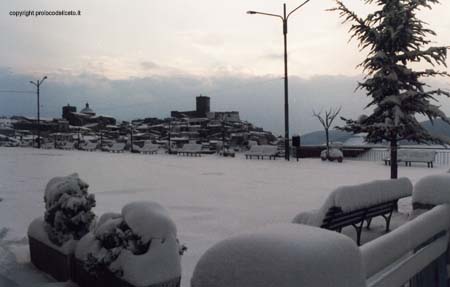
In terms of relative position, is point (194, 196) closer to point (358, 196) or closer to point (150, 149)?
point (358, 196)

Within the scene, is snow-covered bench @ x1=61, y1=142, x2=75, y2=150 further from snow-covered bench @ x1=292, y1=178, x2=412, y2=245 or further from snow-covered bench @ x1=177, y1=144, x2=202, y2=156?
snow-covered bench @ x1=292, y1=178, x2=412, y2=245

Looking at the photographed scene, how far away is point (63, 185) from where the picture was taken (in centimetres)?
575

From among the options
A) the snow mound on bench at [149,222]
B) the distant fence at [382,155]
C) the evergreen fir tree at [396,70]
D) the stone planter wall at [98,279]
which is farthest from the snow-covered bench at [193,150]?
the snow mound on bench at [149,222]

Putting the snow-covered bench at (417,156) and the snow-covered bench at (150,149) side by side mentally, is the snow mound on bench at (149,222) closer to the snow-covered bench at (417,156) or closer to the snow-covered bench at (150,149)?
the snow-covered bench at (417,156)

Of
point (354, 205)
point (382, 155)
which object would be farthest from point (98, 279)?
point (382, 155)

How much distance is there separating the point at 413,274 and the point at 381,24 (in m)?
9.87

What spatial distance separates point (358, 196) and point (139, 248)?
3.99 m

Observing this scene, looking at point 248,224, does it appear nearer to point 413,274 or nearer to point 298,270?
point 413,274

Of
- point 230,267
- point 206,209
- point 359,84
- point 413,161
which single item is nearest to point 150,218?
point 230,267

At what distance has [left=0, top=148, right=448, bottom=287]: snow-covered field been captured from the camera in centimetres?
716

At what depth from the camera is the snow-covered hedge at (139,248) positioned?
416 centimetres

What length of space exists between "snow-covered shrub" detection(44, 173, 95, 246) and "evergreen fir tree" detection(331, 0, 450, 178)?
7986 mm

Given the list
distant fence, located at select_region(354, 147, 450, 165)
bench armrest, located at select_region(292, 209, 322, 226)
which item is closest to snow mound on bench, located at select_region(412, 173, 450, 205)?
bench armrest, located at select_region(292, 209, 322, 226)

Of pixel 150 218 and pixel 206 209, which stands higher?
pixel 150 218
